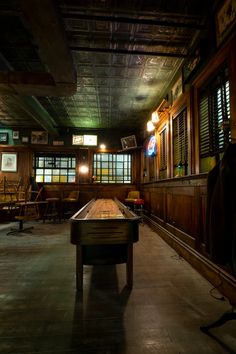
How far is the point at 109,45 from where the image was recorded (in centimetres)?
387

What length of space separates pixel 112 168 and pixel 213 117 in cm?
680

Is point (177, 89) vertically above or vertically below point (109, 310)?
above

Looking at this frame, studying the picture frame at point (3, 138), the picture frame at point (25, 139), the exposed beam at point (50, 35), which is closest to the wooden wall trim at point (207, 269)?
the exposed beam at point (50, 35)

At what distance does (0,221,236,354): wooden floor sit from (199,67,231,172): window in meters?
1.67

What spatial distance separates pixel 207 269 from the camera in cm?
274

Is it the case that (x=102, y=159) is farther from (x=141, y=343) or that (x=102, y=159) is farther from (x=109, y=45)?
(x=141, y=343)

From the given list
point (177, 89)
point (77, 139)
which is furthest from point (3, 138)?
point (177, 89)

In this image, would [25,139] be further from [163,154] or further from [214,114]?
[214,114]

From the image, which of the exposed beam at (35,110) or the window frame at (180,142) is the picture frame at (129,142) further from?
the window frame at (180,142)

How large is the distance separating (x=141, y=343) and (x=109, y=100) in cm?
590

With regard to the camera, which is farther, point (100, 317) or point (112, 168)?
point (112, 168)

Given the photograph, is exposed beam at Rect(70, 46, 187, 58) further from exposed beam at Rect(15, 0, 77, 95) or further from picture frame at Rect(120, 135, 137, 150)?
picture frame at Rect(120, 135, 137, 150)

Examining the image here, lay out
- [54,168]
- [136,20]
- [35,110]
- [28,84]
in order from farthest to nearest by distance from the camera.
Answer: [54,168]
[35,110]
[28,84]
[136,20]

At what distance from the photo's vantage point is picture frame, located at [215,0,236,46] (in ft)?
8.25
